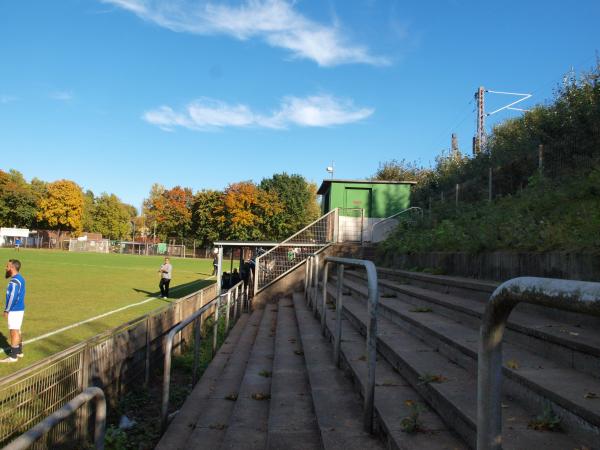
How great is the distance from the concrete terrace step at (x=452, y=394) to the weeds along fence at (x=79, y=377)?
2265mm

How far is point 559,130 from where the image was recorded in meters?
15.2

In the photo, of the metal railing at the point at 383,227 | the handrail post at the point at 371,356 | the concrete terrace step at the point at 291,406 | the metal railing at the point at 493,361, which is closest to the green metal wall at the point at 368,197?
the metal railing at the point at 383,227

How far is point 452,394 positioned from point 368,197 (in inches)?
635

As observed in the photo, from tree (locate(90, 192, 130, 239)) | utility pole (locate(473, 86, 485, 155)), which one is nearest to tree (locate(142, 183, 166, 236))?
tree (locate(90, 192, 130, 239))

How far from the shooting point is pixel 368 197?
18672 mm

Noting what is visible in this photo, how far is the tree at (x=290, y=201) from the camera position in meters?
65.1

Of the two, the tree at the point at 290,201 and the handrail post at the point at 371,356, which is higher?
the tree at the point at 290,201

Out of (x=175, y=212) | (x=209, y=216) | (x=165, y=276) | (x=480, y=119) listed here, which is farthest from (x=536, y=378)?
(x=175, y=212)

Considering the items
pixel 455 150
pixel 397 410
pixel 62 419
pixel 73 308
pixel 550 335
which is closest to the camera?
pixel 62 419

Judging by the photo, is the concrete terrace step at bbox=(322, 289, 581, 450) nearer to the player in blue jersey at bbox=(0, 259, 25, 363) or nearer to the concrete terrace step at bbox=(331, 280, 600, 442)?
the concrete terrace step at bbox=(331, 280, 600, 442)

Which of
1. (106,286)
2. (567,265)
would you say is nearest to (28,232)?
(106,286)

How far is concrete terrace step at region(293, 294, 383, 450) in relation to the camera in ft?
9.53

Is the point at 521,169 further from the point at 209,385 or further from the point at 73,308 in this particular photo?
the point at 73,308

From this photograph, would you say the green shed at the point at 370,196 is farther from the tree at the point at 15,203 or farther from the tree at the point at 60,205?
the tree at the point at 15,203
